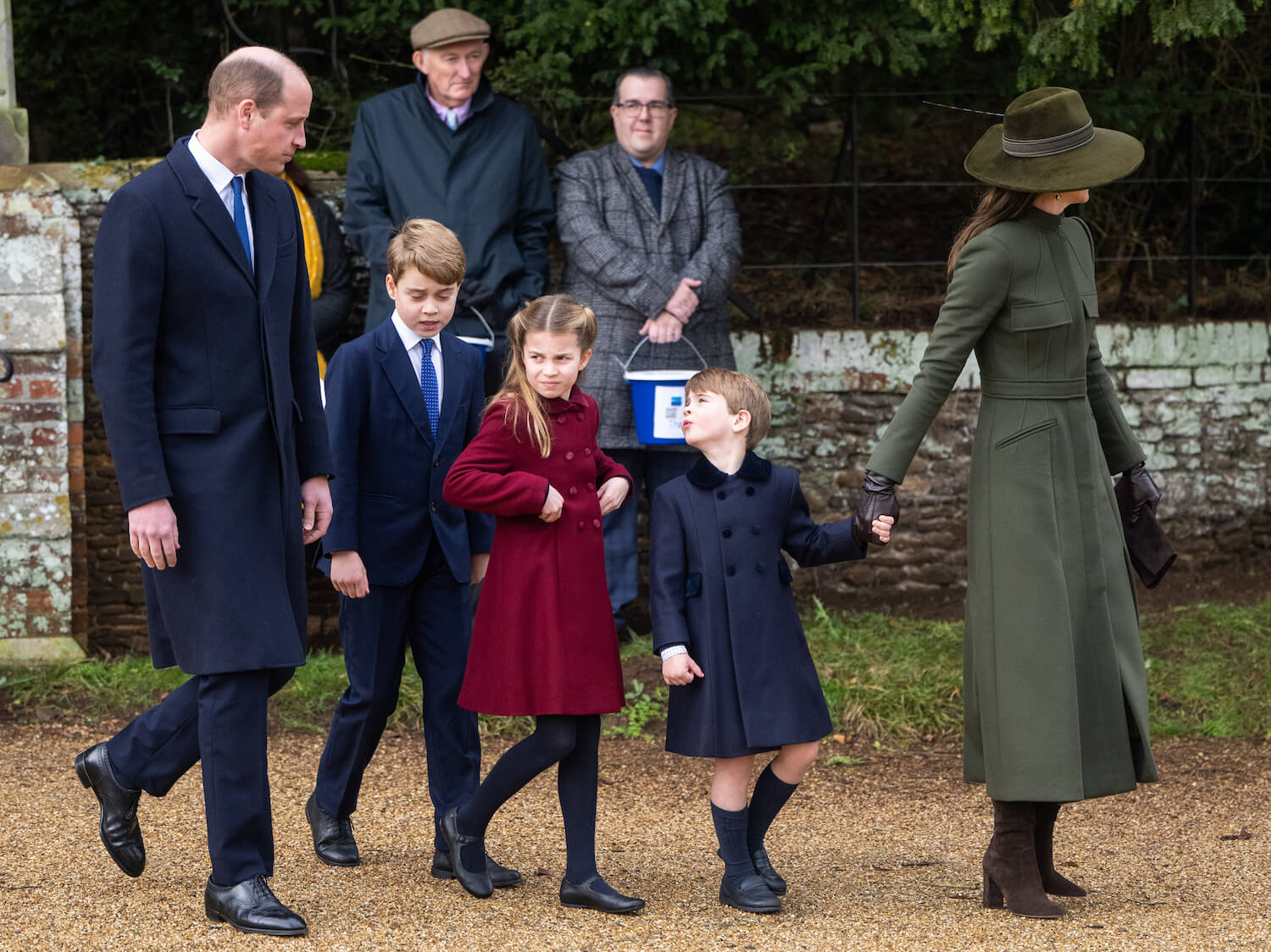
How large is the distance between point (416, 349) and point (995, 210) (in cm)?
153

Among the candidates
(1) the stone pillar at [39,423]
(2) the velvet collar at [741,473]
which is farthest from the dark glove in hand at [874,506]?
(1) the stone pillar at [39,423]

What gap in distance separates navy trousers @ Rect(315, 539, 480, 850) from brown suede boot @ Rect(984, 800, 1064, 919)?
134cm

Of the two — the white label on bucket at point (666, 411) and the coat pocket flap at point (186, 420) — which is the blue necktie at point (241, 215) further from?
the white label on bucket at point (666, 411)

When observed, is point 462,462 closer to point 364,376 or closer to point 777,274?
point 364,376

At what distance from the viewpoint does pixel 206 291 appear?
351 cm

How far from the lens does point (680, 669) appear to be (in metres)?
3.66

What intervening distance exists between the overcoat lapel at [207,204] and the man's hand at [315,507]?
54cm

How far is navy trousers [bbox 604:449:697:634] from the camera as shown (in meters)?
6.25

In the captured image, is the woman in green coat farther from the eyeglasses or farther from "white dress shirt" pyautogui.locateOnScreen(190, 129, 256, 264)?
the eyeglasses

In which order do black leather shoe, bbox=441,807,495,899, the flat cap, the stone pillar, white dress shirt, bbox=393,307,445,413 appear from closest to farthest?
black leather shoe, bbox=441,807,495,899, white dress shirt, bbox=393,307,445,413, the flat cap, the stone pillar

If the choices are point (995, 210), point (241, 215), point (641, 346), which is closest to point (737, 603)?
point (995, 210)

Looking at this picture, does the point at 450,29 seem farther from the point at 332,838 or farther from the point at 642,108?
the point at 332,838

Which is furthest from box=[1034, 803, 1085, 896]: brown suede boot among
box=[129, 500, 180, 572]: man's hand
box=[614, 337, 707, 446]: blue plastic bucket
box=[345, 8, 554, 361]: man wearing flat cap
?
box=[345, 8, 554, 361]: man wearing flat cap

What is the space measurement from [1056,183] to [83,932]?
2862mm
